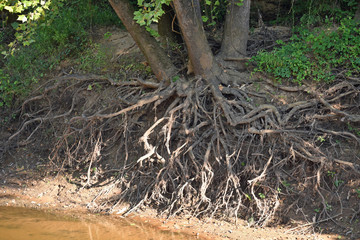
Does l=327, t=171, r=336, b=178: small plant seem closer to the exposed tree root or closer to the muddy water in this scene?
the exposed tree root

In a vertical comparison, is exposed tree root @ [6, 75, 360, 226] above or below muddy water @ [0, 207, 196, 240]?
above

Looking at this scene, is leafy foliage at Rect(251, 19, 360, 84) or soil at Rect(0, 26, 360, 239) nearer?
soil at Rect(0, 26, 360, 239)

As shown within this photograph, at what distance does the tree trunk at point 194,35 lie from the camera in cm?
649

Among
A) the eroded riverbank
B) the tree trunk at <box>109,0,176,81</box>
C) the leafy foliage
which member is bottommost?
the eroded riverbank

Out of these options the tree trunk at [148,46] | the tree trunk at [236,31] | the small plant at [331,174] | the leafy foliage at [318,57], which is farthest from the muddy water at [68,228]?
the tree trunk at [236,31]

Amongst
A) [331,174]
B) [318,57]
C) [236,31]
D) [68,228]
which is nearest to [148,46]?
[236,31]

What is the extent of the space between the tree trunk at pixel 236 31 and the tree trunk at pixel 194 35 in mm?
514

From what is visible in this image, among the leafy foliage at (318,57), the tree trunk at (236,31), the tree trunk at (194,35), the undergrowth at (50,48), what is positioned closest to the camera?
the tree trunk at (194,35)

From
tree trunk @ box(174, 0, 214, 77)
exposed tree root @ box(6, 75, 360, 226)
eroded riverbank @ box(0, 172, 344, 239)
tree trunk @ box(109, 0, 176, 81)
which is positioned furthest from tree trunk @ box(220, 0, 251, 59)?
eroded riverbank @ box(0, 172, 344, 239)

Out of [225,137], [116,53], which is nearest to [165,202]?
[225,137]

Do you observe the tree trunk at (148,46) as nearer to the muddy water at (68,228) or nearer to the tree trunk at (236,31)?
the tree trunk at (236,31)

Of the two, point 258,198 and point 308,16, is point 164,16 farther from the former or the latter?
point 258,198

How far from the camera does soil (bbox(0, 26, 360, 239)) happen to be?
584 centimetres

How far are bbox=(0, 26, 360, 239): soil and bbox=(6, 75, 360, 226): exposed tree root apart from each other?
0.10 meters
